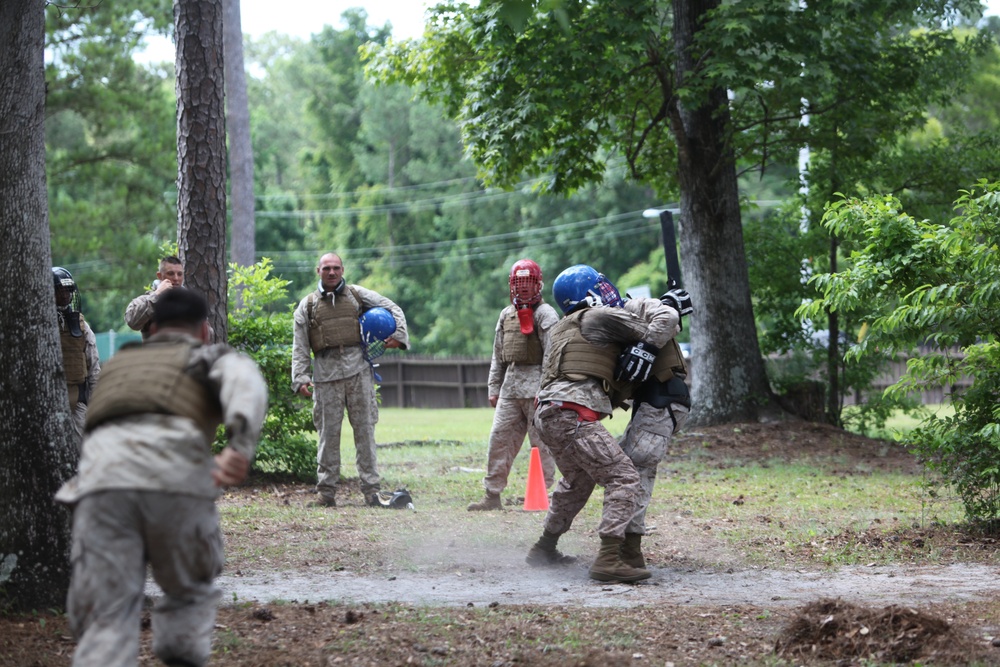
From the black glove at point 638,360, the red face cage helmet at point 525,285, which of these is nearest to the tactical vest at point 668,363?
the black glove at point 638,360

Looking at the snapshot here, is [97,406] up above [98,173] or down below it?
below

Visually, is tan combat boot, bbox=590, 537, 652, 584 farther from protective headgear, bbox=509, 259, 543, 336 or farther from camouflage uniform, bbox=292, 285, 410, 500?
camouflage uniform, bbox=292, 285, 410, 500

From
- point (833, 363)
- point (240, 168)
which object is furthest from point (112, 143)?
point (833, 363)

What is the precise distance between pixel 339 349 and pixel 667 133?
880 cm

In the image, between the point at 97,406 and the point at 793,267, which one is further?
the point at 793,267

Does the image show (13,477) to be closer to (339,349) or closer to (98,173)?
(339,349)

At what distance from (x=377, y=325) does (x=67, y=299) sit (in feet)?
8.87

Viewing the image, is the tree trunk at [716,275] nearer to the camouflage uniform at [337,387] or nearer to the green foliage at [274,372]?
the green foliage at [274,372]

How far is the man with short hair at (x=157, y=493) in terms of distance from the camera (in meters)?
4.04

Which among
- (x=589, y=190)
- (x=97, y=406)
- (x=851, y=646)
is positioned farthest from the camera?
(x=589, y=190)

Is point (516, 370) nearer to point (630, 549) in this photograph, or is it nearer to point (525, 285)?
point (525, 285)

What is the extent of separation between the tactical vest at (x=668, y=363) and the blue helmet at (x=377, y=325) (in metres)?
3.40

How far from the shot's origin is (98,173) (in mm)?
27141

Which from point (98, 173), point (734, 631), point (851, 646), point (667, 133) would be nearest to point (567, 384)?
point (734, 631)
